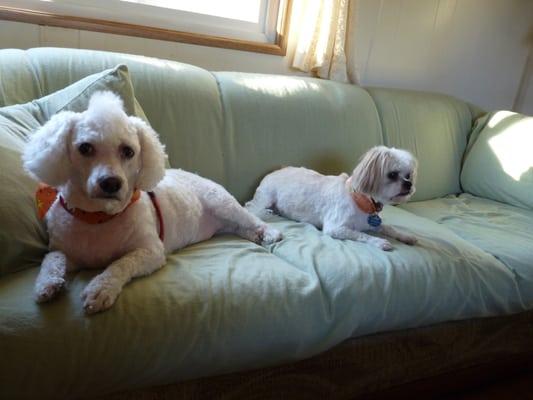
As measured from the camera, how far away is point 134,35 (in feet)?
6.58

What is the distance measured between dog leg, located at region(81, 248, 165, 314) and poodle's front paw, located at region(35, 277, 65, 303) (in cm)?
6

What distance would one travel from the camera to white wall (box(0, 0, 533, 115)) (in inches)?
81.9

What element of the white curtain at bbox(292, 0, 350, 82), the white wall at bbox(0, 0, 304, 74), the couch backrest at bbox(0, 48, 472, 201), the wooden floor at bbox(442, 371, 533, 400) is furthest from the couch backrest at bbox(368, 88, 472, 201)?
the wooden floor at bbox(442, 371, 533, 400)

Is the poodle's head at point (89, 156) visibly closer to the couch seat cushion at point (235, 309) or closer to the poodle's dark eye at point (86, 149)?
the poodle's dark eye at point (86, 149)

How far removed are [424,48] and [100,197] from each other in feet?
8.31

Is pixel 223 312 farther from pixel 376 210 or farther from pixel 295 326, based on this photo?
pixel 376 210

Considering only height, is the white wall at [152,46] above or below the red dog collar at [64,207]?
above

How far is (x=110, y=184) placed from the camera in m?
1.01

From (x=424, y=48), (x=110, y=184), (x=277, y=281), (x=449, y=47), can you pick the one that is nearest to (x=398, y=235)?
(x=277, y=281)

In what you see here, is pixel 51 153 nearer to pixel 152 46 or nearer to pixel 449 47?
pixel 152 46

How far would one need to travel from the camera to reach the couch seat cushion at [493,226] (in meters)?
1.61

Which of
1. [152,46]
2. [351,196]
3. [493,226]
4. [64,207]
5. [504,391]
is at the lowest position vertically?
[504,391]

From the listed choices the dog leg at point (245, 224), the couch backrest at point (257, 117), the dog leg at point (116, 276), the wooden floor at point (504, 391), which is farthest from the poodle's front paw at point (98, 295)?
the wooden floor at point (504, 391)

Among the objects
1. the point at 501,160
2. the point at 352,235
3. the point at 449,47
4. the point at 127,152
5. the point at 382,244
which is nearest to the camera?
the point at 127,152
